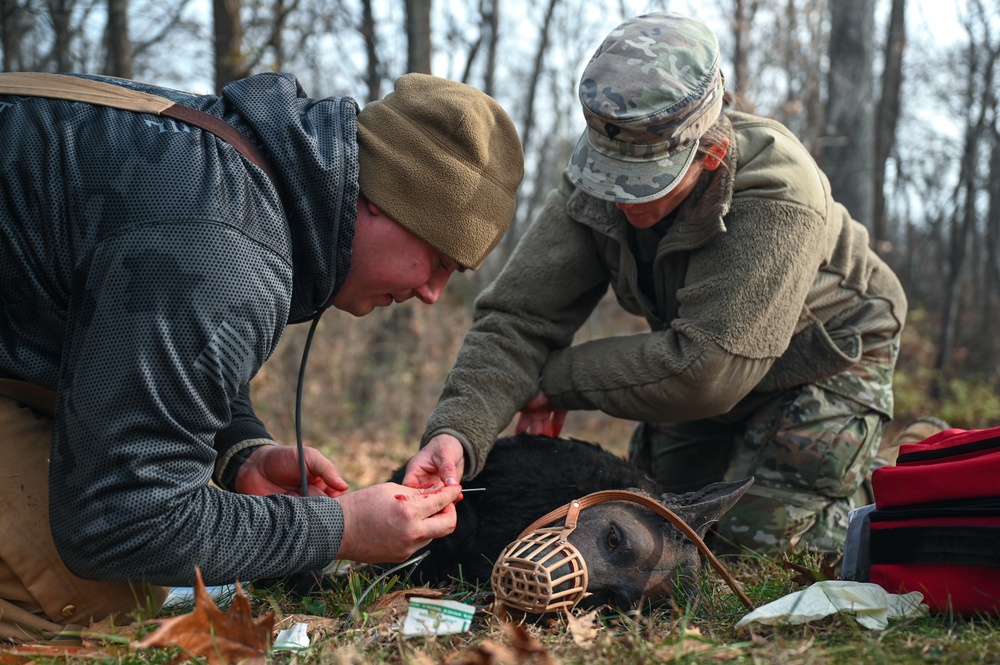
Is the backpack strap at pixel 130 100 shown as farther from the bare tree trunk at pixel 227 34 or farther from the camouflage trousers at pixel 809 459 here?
the bare tree trunk at pixel 227 34

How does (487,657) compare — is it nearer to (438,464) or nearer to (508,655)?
(508,655)

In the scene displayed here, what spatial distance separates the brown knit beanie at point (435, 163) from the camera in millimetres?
2461

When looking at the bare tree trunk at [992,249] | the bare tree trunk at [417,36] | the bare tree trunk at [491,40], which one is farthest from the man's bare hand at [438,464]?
the bare tree trunk at [491,40]

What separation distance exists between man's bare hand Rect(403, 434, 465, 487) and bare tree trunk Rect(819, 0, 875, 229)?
6.77m

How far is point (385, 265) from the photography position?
2561 millimetres

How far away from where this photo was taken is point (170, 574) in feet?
7.32

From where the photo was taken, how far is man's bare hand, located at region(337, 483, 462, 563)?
242 cm

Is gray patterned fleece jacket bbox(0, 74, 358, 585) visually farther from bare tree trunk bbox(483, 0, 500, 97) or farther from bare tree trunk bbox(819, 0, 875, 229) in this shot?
bare tree trunk bbox(483, 0, 500, 97)

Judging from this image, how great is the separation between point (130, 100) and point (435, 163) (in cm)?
86

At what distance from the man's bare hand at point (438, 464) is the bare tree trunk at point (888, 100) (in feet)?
46.4

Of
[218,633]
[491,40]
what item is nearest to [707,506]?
[218,633]

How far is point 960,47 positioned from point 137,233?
16.9 metres

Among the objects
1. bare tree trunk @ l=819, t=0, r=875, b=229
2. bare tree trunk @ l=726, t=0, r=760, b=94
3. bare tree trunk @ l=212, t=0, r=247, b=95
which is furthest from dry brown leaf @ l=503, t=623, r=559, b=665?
bare tree trunk @ l=726, t=0, r=760, b=94

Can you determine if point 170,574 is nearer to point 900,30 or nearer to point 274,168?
point 274,168
